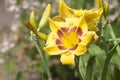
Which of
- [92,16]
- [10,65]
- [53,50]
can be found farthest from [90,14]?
[10,65]

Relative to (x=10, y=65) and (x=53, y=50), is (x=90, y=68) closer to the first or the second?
(x=53, y=50)

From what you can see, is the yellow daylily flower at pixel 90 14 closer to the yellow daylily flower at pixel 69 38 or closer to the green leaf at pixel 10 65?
the yellow daylily flower at pixel 69 38

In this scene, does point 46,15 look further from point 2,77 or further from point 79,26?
point 2,77

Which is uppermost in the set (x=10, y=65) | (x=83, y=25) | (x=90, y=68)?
(x=83, y=25)

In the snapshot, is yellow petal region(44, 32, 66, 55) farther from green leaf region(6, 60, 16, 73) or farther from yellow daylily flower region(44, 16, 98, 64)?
green leaf region(6, 60, 16, 73)

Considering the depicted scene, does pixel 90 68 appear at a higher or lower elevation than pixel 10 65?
higher

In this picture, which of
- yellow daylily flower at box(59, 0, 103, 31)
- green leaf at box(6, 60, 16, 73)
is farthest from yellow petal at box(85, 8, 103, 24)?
green leaf at box(6, 60, 16, 73)

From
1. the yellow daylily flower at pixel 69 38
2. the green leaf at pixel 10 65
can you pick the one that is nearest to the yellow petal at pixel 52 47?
the yellow daylily flower at pixel 69 38

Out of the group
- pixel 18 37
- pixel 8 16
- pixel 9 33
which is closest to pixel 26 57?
pixel 18 37
